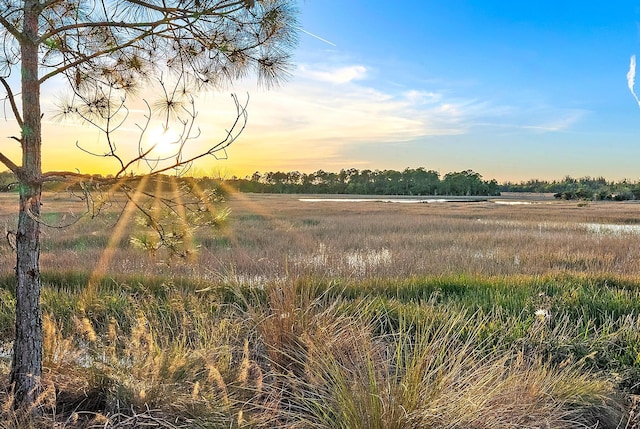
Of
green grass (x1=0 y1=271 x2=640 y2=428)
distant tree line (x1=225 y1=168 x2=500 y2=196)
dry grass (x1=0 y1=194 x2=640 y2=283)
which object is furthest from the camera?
distant tree line (x1=225 y1=168 x2=500 y2=196)

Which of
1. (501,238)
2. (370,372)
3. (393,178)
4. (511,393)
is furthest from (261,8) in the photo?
(393,178)

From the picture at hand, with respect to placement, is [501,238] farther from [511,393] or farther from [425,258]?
[511,393]

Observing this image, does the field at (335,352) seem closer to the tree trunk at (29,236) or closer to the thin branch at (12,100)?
the tree trunk at (29,236)

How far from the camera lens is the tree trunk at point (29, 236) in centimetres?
290

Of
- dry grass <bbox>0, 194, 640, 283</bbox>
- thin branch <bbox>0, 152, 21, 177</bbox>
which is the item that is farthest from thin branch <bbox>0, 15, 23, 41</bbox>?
dry grass <bbox>0, 194, 640, 283</bbox>

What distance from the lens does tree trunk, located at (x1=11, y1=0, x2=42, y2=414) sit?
9.52 feet

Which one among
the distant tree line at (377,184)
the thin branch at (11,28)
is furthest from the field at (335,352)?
the distant tree line at (377,184)

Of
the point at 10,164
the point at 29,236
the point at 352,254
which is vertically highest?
the point at 10,164

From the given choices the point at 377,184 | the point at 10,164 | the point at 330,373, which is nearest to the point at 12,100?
the point at 10,164

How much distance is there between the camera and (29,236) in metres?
2.90

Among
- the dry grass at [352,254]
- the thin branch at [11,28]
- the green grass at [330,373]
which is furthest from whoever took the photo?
the dry grass at [352,254]

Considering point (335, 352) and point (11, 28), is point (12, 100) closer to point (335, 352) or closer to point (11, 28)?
point (11, 28)

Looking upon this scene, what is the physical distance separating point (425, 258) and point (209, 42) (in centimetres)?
955

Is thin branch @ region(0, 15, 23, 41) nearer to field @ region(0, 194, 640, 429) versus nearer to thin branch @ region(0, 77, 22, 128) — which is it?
thin branch @ region(0, 77, 22, 128)
